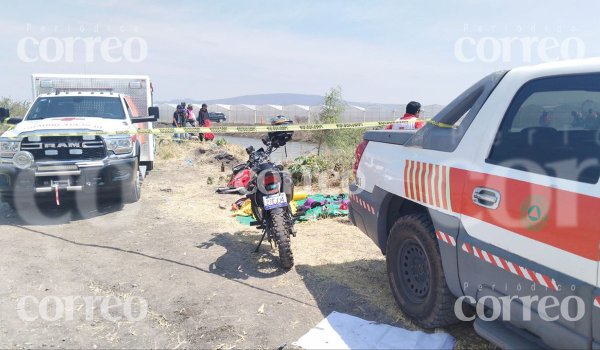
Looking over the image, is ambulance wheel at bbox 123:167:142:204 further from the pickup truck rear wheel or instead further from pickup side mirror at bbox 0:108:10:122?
the pickup truck rear wheel

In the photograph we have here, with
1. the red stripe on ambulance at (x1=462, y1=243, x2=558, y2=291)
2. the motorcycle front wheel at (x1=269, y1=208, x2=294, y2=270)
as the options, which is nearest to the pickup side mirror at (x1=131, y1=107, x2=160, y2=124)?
the motorcycle front wheel at (x1=269, y1=208, x2=294, y2=270)

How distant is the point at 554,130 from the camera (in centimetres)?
273

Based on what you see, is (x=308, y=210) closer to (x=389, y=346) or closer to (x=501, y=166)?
(x=389, y=346)

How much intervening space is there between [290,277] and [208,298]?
94cm

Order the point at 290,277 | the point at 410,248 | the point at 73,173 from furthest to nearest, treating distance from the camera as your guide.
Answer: the point at 73,173 < the point at 290,277 < the point at 410,248

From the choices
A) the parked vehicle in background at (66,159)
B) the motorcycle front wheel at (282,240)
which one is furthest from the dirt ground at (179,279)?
the parked vehicle in background at (66,159)

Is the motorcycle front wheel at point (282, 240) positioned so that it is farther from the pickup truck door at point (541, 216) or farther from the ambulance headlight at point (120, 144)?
the ambulance headlight at point (120, 144)

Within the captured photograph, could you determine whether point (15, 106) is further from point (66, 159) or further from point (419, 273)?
point (419, 273)

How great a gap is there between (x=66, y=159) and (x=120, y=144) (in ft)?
2.72

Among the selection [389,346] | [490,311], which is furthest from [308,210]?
[490,311]

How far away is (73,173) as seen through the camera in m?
6.82

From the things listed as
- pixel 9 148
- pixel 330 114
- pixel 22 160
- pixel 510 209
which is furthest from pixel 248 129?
pixel 330 114

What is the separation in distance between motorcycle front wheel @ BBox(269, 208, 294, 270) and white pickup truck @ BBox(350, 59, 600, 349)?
148 centimetres

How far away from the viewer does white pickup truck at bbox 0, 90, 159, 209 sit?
266 inches
